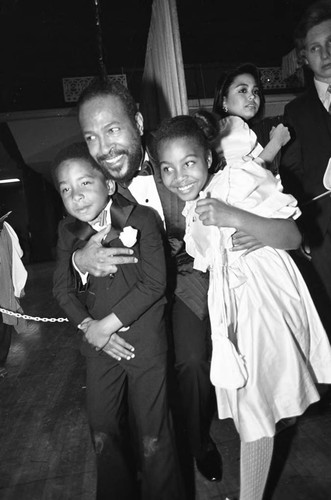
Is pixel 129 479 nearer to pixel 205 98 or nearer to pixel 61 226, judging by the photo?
pixel 61 226

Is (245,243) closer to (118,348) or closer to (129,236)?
(129,236)

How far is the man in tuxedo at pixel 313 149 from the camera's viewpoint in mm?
2115

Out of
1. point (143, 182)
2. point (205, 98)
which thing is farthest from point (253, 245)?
point (205, 98)

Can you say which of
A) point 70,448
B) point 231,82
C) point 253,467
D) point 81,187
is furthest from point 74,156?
point 70,448

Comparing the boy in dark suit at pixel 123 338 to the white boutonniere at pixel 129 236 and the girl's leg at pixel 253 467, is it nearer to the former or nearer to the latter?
the white boutonniere at pixel 129 236

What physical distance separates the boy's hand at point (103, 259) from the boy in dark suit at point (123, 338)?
47 mm

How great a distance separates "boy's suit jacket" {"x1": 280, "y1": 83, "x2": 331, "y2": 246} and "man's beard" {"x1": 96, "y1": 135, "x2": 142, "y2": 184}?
0.91 metres

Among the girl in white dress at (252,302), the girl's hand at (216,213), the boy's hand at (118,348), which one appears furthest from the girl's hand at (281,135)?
the boy's hand at (118,348)

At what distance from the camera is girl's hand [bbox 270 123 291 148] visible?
201cm

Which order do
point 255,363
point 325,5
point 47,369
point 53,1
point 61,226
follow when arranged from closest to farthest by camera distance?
point 255,363 < point 61,226 < point 325,5 < point 47,369 < point 53,1

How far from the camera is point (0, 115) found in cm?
705

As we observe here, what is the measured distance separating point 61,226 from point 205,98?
5.82 metres

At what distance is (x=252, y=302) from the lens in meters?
1.38

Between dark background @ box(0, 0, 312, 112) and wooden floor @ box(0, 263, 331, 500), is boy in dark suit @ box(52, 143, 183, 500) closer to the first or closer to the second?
wooden floor @ box(0, 263, 331, 500)
